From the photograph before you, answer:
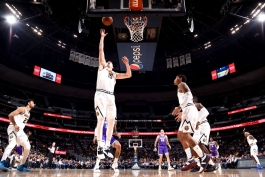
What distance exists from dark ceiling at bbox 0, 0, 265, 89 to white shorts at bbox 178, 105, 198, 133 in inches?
478

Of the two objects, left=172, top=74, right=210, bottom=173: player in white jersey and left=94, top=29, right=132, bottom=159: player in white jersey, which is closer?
left=94, top=29, right=132, bottom=159: player in white jersey

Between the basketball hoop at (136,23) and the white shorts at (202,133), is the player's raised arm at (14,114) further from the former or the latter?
the basketball hoop at (136,23)

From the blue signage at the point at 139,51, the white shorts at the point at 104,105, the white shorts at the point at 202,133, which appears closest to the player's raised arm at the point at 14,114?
the white shorts at the point at 104,105

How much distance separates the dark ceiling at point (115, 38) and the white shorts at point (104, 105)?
523 inches

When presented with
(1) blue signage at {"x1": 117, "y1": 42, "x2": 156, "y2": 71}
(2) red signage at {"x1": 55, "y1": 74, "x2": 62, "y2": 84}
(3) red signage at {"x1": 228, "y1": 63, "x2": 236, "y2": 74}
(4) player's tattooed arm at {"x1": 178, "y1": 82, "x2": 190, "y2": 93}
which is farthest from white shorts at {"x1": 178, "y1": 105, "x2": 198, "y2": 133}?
(2) red signage at {"x1": 55, "y1": 74, "x2": 62, "y2": 84}

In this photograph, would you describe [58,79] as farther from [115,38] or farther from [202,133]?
[202,133]

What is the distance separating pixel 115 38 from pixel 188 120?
47.3ft

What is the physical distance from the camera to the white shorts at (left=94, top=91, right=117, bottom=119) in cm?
486

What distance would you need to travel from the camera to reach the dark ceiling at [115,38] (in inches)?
789

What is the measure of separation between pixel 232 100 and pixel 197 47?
12.0m

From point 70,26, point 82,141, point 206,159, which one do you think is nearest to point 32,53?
point 70,26

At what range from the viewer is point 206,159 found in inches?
251

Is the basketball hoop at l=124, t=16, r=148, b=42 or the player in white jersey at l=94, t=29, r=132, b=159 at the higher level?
the basketball hoop at l=124, t=16, r=148, b=42

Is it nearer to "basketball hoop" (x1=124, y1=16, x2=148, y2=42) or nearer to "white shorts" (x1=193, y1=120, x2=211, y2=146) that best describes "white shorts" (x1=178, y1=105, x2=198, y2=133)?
"white shorts" (x1=193, y1=120, x2=211, y2=146)
